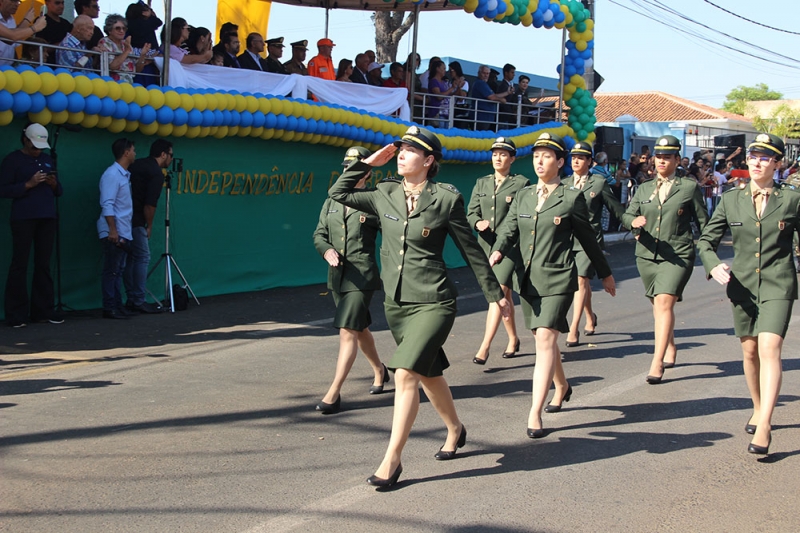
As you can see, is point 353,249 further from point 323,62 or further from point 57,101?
point 323,62

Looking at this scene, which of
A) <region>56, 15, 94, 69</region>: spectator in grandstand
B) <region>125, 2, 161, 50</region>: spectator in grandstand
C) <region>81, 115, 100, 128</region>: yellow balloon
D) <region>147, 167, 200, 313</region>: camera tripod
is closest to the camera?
<region>81, 115, 100, 128</region>: yellow balloon

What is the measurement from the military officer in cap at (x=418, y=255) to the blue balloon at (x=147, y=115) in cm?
561

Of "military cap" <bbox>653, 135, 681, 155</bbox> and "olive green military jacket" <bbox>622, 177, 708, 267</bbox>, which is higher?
"military cap" <bbox>653, 135, 681, 155</bbox>

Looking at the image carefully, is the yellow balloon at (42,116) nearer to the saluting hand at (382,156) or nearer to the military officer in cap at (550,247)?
the military officer in cap at (550,247)

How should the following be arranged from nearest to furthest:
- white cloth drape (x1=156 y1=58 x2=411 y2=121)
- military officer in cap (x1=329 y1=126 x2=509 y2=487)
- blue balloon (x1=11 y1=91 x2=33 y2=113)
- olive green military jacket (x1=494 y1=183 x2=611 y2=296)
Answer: military officer in cap (x1=329 y1=126 x2=509 y2=487), olive green military jacket (x1=494 y1=183 x2=611 y2=296), blue balloon (x1=11 y1=91 x2=33 y2=113), white cloth drape (x1=156 y1=58 x2=411 y2=121)

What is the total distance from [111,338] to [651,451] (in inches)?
217

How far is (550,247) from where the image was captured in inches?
244

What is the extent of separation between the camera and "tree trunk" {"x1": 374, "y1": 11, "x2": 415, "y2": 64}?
26188 mm

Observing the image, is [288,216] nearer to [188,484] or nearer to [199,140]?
[199,140]

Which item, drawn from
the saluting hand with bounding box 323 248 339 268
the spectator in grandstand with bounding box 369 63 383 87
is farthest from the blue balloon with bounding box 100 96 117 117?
the spectator in grandstand with bounding box 369 63 383 87

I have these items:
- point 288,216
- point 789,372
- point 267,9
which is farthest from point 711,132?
point 789,372

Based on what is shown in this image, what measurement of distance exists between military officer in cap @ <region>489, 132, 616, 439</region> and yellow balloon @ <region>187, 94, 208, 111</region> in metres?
5.57

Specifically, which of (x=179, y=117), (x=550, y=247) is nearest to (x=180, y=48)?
(x=179, y=117)

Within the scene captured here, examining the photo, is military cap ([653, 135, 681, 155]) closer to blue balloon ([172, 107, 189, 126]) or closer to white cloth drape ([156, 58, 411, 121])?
blue balloon ([172, 107, 189, 126])
